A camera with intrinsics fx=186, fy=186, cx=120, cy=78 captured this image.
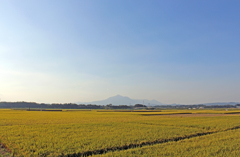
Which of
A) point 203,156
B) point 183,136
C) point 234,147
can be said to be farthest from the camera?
point 183,136

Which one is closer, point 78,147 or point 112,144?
point 78,147

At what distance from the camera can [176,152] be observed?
34.2 ft

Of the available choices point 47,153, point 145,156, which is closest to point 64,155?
point 47,153

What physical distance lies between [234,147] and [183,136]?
17.3 ft

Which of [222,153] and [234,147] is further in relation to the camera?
[234,147]

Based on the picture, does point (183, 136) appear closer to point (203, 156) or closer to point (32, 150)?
point (203, 156)

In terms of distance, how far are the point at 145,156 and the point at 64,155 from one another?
441 cm

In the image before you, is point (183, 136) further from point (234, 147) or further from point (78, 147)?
point (78, 147)

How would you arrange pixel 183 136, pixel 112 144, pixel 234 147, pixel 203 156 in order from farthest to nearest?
1. pixel 183 136
2. pixel 112 144
3. pixel 234 147
4. pixel 203 156

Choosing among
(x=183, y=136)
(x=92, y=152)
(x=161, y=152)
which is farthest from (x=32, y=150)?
(x=183, y=136)

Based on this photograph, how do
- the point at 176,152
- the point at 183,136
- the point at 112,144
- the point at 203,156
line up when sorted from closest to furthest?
the point at 203,156 → the point at 176,152 → the point at 112,144 → the point at 183,136

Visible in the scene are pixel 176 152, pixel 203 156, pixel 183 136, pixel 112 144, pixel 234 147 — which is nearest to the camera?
pixel 203 156

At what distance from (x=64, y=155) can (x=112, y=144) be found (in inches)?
140

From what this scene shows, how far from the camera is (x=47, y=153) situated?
10430 millimetres
